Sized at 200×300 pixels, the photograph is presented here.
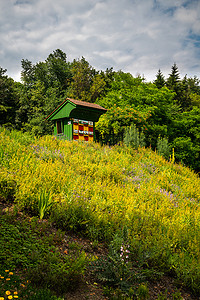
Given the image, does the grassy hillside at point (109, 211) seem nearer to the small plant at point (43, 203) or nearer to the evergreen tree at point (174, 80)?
the small plant at point (43, 203)

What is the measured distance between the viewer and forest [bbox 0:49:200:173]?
19.9 meters

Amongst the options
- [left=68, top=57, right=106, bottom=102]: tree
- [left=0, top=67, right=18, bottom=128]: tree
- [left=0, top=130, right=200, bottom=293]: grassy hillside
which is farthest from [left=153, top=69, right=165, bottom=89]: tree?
[left=0, top=130, right=200, bottom=293]: grassy hillside

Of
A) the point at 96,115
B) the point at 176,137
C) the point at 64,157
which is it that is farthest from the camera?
the point at 176,137

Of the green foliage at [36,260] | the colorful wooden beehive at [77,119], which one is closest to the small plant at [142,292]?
the green foliage at [36,260]

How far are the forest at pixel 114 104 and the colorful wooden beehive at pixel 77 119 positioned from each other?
2.51 metres

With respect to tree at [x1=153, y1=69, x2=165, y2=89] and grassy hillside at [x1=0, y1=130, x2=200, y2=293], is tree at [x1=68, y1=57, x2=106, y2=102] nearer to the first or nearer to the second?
tree at [x1=153, y1=69, x2=165, y2=89]

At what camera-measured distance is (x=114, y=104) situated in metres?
20.1

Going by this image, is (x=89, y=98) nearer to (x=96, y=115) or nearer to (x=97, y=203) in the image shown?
(x=96, y=115)

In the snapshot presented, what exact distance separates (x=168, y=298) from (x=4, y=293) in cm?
214

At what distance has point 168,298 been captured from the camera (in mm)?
3156

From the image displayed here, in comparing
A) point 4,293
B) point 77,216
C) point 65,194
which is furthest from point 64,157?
point 4,293

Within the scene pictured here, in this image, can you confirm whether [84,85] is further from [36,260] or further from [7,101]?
[36,260]

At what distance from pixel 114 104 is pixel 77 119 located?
6379 mm

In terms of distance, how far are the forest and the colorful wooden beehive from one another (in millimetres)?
2509
